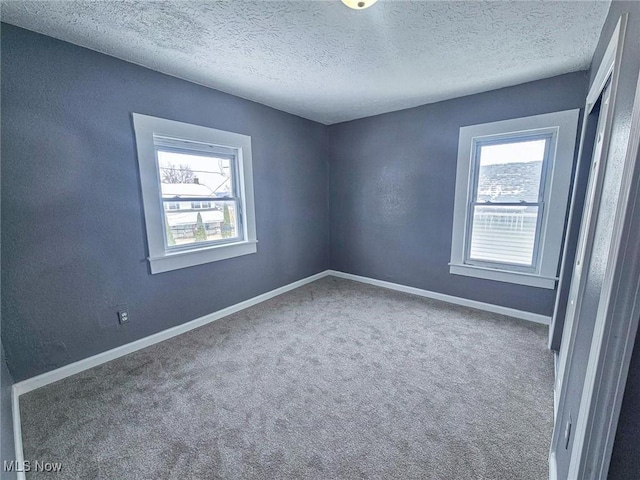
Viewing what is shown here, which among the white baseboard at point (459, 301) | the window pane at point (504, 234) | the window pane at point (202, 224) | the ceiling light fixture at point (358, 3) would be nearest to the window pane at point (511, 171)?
the window pane at point (504, 234)

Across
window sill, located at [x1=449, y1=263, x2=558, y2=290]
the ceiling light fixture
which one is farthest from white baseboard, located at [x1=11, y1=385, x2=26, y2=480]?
window sill, located at [x1=449, y1=263, x2=558, y2=290]

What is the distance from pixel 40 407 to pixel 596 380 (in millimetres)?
2880

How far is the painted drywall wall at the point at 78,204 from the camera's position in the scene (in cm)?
177

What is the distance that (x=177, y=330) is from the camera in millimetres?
2660

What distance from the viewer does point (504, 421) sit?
1.59 meters

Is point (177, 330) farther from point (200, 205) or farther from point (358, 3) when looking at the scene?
point (358, 3)

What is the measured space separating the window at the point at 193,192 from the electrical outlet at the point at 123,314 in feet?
1.28

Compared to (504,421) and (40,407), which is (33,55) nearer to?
(40,407)

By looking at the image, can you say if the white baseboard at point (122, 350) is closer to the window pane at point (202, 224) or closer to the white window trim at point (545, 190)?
the window pane at point (202, 224)

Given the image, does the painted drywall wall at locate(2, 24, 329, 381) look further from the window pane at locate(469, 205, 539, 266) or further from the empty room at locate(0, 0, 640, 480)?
the window pane at locate(469, 205, 539, 266)

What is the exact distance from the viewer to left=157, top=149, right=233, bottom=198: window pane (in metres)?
2.54

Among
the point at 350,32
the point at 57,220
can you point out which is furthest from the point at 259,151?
→ the point at 57,220

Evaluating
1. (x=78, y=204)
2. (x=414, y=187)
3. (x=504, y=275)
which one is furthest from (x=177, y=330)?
(x=504, y=275)

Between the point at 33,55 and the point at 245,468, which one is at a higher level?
the point at 33,55
